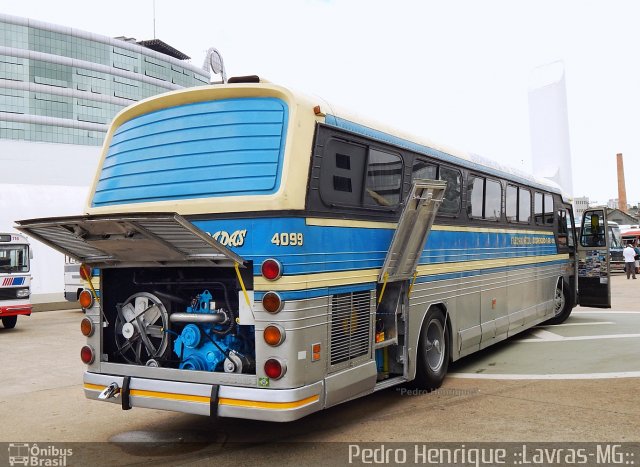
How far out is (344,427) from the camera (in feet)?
20.9

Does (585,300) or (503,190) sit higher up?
(503,190)

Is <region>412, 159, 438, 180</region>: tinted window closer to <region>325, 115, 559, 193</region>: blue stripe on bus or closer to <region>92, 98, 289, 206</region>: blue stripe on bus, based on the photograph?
<region>325, 115, 559, 193</region>: blue stripe on bus

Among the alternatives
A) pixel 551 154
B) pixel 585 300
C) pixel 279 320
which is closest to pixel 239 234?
pixel 279 320

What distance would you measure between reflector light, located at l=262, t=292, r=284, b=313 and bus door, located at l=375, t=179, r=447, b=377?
64.6 inches

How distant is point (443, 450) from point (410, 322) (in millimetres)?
1851

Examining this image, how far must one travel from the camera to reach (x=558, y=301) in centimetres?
1359

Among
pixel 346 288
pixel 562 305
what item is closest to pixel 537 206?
pixel 562 305

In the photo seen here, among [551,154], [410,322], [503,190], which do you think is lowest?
[410,322]

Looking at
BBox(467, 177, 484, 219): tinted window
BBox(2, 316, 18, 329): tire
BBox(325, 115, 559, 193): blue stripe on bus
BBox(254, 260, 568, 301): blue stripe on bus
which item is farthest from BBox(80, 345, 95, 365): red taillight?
BBox(2, 316, 18, 329): tire

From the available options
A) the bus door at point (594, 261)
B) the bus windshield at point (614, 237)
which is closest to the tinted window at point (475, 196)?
the bus door at point (594, 261)

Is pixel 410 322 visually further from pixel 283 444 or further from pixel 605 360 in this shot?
pixel 605 360

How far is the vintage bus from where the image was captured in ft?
17.5
